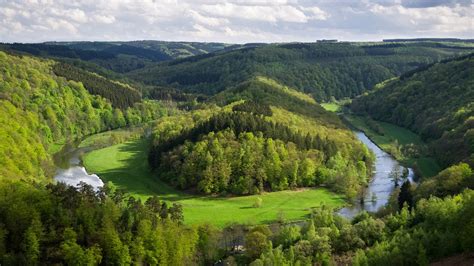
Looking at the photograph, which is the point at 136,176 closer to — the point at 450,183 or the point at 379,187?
the point at 379,187

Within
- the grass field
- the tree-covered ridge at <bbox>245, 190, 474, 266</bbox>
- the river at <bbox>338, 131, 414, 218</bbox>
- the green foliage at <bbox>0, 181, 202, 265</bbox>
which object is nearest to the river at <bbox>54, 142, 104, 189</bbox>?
the grass field

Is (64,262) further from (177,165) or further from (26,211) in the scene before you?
(177,165)

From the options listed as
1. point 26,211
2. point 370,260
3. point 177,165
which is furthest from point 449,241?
point 177,165

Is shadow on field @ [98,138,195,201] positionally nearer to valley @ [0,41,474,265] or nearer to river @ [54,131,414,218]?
valley @ [0,41,474,265]

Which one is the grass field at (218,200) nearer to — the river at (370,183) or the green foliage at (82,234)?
the river at (370,183)

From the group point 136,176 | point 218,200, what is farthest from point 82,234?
point 136,176

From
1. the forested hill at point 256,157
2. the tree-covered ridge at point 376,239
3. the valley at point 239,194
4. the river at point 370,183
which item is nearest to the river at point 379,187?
the river at point 370,183
